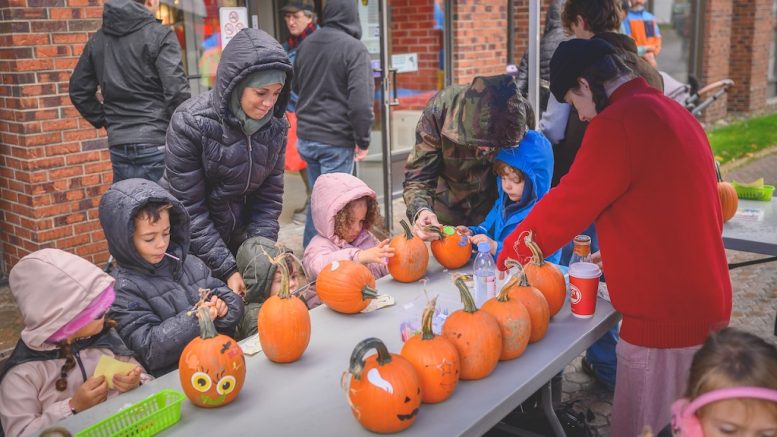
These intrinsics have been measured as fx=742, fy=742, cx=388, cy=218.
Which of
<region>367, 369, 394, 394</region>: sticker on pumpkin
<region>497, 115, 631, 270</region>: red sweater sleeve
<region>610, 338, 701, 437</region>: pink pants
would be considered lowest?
<region>610, 338, 701, 437</region>: pink pants

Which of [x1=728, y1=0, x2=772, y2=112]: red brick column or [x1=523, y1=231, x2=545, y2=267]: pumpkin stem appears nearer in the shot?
[x1=523, y1=231, x2=545, y2=267]: pumpkin stem

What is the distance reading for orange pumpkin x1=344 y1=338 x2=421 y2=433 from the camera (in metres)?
2.04

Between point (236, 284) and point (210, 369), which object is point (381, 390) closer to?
point (210, 369)

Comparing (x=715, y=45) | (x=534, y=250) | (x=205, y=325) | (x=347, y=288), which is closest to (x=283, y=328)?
(x=205, y=325)

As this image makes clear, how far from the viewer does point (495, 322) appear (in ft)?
8.03

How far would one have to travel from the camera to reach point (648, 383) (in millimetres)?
2729

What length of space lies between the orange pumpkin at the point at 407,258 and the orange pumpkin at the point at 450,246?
0.48ft

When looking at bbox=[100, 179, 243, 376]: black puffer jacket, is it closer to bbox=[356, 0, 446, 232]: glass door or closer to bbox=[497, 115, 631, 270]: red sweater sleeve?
bbox=[497, 115, 631, 270]: red sweater sleeve

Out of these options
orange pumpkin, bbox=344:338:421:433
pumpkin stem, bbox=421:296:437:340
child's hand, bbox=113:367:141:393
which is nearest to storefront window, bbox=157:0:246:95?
child's hand, bbox=113:367:141:393

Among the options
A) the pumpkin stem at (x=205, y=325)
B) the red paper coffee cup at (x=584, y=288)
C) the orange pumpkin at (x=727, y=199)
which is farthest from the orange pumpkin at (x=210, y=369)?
the orange pumpkin at (x=727, y=199)

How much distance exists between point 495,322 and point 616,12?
9.09 ft

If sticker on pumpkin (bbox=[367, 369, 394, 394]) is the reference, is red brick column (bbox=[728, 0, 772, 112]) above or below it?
above

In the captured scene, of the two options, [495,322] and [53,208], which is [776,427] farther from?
[53,208]

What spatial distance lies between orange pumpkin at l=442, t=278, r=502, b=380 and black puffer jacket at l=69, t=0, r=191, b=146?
9.79 feet
